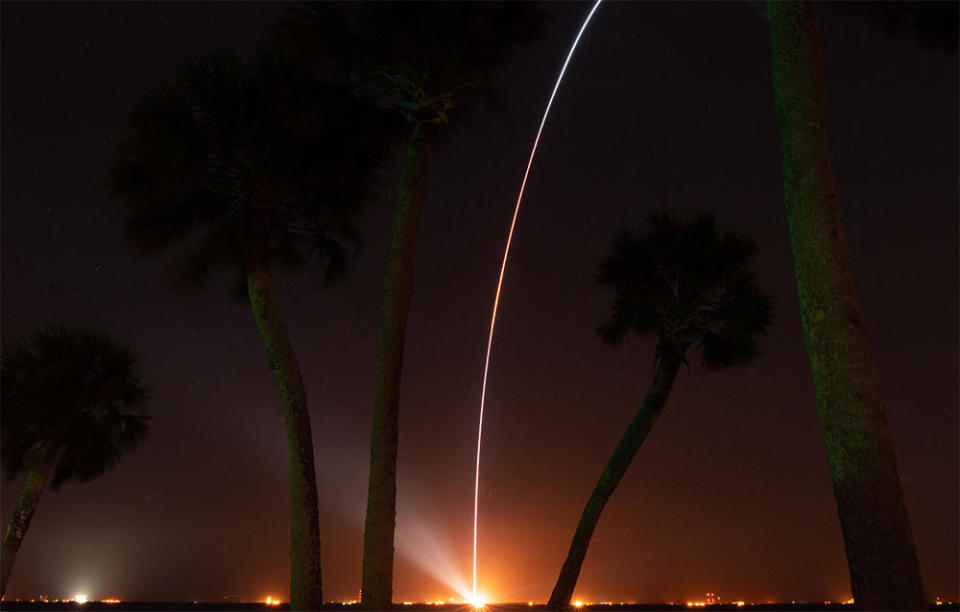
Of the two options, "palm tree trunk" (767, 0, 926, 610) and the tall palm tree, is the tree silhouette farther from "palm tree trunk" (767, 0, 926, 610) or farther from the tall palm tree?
the tall palm tree

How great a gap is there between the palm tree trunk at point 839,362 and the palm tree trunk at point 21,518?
24040 millimetres

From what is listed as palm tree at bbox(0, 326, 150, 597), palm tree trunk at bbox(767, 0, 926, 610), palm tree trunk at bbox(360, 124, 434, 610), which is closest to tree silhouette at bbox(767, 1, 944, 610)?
palm tree trunk at bbox(767, 0, 926, 610)

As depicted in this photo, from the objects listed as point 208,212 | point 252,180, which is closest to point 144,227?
point 208,212

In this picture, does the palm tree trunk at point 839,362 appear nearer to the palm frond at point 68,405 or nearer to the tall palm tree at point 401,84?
the tall palm tree at point 401,84

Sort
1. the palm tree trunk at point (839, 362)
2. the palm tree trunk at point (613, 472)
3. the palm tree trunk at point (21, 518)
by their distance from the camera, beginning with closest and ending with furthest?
1. the palm tree trunk at point (839, 362)
2. the palm tree trunk at point (613, 472)
3. the palm tree trunk at point (21, 518)

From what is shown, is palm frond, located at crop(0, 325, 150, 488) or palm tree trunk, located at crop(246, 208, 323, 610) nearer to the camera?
palm tree trunk, located at crop(246, 208, 323, 610)

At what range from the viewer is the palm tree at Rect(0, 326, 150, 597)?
2583cm

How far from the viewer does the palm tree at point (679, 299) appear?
22.3 m

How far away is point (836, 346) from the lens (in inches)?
303

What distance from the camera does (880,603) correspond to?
23.8ft

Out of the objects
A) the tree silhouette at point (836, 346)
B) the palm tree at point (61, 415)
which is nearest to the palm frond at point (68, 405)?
the palm tree at point (61, 415)

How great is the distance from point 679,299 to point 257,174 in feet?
37.5

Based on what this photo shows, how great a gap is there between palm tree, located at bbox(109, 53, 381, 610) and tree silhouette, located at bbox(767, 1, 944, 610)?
8.32 metres

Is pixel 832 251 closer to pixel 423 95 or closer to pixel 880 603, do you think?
pixel 880 603
